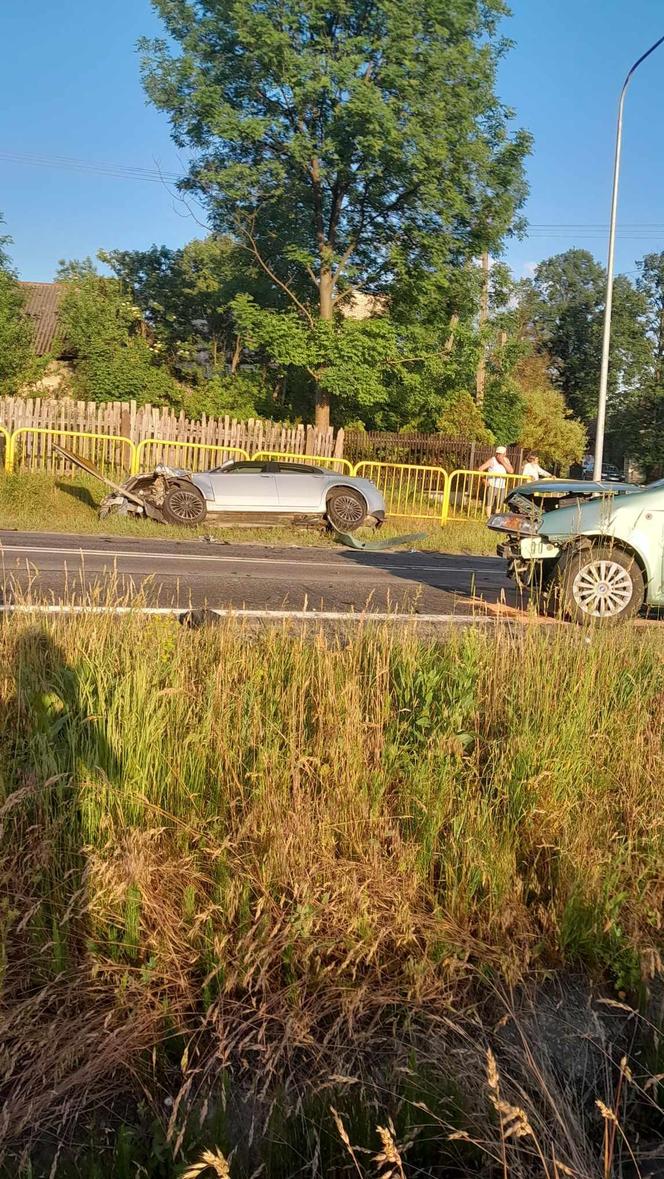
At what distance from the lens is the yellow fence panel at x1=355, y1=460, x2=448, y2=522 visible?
18.6m

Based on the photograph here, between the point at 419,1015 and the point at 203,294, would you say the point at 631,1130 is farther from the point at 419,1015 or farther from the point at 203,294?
the point at 203,294

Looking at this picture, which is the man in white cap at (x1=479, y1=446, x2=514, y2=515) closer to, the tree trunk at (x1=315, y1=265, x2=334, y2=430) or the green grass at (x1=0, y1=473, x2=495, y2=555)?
the green grass at (x1=0, y1=473, x2=495, y2=555)

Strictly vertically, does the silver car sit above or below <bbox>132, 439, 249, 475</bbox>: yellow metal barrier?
below

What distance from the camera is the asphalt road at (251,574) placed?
739cm

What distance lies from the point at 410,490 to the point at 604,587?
12.0m

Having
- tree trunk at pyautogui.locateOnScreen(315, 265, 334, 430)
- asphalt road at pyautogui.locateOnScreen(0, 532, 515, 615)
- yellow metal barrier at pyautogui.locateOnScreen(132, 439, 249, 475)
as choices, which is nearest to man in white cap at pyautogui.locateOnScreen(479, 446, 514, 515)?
asphalt road at pyautogui.locateOnScreen(0, 532, 515, 615)

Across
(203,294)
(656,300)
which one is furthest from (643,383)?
(203,294)

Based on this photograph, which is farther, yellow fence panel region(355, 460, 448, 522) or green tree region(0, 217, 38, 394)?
green tree region(0, 217, 38, 394)

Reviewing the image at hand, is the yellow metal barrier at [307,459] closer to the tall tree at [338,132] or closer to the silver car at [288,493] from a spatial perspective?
the silver car at [288,493]

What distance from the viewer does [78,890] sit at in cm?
252

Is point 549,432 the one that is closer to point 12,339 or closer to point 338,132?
point 338,132

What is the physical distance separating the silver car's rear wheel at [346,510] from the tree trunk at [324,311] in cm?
1140

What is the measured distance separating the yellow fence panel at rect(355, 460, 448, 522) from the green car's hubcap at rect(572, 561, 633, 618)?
11344 mm

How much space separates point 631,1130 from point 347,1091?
727mm
